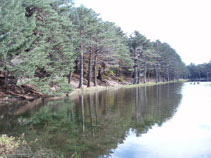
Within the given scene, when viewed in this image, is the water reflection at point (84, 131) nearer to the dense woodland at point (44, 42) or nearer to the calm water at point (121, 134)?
the calm water at point (121, 134)

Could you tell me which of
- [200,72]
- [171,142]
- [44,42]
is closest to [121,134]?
[171,142]

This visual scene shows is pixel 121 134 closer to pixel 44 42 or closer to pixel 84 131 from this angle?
pixel 84 131

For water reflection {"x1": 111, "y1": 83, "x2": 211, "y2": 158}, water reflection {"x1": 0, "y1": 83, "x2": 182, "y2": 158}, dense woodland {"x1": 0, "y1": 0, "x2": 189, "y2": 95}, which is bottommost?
water reflection {"x1": 111, "y1": 83, "x2": 211, "y2": 158}

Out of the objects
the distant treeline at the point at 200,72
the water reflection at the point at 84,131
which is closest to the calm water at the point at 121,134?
the water reflection at the point at 84,131

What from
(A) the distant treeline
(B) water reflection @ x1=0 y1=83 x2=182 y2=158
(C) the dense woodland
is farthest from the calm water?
(A) the distant treeline

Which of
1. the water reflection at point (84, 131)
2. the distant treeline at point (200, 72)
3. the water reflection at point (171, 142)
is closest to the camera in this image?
the water reflection at point (171, 142)

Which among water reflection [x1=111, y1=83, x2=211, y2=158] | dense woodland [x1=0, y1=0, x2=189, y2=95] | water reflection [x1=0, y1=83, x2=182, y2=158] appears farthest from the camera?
dense woodland [x1=0, y1=0, x2=189, y2=95]

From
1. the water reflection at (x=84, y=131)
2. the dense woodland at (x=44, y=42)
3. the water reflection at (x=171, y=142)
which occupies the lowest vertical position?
the water reflection at (x=171, y=142)

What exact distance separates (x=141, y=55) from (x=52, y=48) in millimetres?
36901

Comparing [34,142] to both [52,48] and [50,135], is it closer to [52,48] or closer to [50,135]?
[50,135]

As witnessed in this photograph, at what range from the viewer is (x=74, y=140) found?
7215 millimetres

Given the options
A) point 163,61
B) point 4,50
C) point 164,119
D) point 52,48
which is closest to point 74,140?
point 164,119

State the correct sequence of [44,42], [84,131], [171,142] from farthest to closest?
1. [44,42]
2. [84,131]
3. [171,142]

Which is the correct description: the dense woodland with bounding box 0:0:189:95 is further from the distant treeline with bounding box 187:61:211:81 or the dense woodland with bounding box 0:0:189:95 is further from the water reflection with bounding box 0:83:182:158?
the distant treeline with bounding box 187:61:211:81
